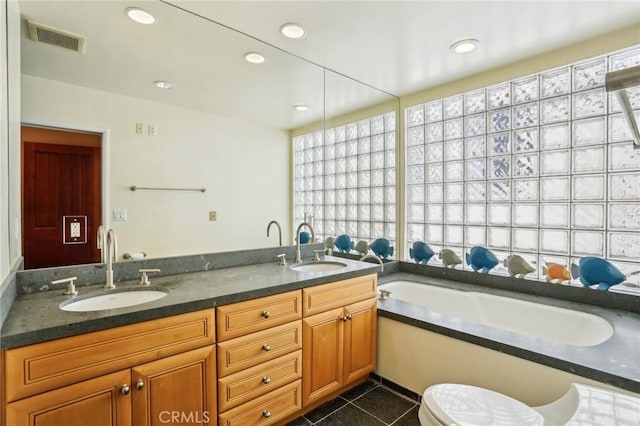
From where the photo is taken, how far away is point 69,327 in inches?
39.5

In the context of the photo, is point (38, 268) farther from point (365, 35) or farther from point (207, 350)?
point (365, 35)

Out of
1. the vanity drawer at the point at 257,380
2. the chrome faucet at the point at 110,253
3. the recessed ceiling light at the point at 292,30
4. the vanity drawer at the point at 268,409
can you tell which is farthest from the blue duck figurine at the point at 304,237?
the recessed ceiling light at the point at 292,30

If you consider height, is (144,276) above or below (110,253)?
below

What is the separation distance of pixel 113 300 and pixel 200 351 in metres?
0.52

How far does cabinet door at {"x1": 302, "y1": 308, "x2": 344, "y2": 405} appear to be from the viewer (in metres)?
1.71

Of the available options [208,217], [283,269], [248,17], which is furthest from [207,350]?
[248,17]

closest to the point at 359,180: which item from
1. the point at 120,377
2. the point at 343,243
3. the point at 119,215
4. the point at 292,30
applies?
the point at 343,243

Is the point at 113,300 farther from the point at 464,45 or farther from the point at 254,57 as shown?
the point at 464,45

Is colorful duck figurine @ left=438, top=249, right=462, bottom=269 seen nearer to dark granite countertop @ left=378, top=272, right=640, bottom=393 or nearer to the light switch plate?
dark granite countertop @ left=378, top=272, right=640, bottom=393

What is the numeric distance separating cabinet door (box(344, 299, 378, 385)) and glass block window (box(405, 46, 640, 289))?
113cm

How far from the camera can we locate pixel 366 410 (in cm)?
185

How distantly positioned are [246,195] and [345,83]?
1.42 m

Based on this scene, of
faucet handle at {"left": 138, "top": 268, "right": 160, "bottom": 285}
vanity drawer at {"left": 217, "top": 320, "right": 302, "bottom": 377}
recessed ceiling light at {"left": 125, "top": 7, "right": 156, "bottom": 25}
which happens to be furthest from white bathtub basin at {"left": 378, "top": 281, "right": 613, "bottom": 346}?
recessed ceiling light at {"left": 125, "top": 7, "right": 156, "bottom": 25}

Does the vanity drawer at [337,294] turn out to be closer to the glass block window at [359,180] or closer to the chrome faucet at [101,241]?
the glass block window at [359,180]
